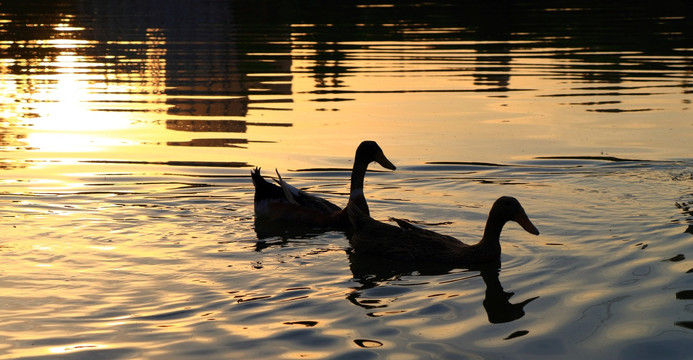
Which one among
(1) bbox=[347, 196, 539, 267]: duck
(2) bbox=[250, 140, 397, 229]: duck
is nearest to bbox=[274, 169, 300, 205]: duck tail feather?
(2) bbox=[250, 140, 397, 229]: duck

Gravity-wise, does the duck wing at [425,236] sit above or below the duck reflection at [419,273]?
above

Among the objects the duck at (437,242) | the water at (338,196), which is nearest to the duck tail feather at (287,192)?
the water at (338,196)

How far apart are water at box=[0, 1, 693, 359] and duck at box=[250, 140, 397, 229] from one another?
255 mm

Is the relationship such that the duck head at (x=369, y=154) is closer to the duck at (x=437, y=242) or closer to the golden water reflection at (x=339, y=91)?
the duck at (x=437, y=242)

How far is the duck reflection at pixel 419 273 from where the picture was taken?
8.46m

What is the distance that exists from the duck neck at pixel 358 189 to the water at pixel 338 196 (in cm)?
37

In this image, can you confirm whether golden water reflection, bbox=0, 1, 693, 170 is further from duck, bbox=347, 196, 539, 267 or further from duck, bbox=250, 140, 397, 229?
duck, bbox=347, 196, 539, 267

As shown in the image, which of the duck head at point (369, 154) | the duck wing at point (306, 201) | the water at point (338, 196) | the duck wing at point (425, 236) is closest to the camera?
the water at point (338, 196)

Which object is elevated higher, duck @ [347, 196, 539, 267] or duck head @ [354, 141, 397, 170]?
duck head @ [354, 141, 397, 170]

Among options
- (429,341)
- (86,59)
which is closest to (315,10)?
(86,59)

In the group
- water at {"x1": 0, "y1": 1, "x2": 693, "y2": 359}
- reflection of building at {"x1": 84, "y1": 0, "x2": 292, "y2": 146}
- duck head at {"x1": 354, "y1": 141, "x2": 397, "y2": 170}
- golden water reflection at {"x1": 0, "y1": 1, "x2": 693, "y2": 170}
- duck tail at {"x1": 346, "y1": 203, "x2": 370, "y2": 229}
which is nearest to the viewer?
water at {"x1": 0, "y1": 1, "x2": 693, "y2": 359}

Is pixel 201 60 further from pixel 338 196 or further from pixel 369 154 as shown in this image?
pixel 369 154

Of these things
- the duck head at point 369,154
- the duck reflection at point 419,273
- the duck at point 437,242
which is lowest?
the duck reflection at point 419,273

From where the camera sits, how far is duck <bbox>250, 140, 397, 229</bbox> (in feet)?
38.1
